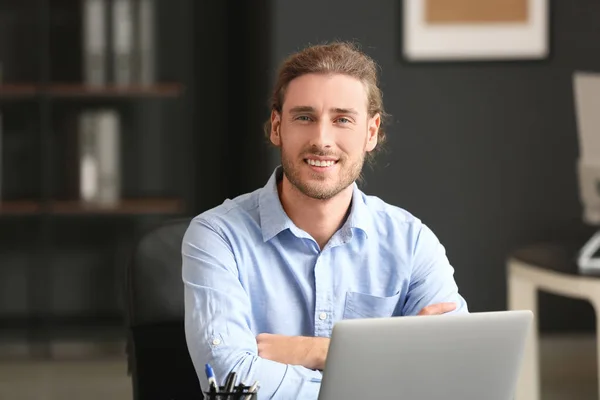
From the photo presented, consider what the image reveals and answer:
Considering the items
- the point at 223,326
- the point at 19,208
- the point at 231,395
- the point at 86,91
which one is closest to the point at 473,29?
the point at 86,91

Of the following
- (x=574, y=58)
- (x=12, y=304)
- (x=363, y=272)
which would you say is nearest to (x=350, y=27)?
(x=574, y=58)

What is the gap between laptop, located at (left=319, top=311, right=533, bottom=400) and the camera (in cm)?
146

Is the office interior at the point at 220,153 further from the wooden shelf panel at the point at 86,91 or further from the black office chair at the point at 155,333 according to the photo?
the black office chair at the point at 155,333

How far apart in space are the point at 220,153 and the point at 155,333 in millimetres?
3436

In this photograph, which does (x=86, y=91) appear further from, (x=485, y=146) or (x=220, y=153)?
(x=485, y=146)

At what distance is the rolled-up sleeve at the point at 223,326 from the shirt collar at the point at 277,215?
0.27 ft

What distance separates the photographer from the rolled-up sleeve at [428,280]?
2082mm

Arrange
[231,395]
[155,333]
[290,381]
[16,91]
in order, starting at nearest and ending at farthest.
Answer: [231,395]
[290,381]
[155,333]
[16,91]

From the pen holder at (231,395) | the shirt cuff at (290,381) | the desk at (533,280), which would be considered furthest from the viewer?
the desk at (533,280)

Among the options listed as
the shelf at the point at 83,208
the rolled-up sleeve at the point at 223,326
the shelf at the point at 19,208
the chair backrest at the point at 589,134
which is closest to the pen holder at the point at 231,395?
the rolled-up sleeve at the point at 223,326

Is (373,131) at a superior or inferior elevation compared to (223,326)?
superior

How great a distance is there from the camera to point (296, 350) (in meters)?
1.92

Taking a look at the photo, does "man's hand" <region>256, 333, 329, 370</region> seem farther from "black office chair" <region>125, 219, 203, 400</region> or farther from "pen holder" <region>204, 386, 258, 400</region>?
"pen holder" <region>204, 386, 258, 400</region>

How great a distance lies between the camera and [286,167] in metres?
2.02
